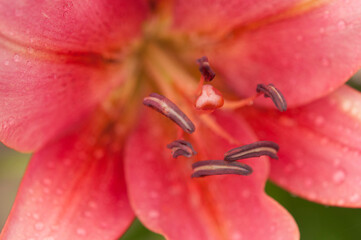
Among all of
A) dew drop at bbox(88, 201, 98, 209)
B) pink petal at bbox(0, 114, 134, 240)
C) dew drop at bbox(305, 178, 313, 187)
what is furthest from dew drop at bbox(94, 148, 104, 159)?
dew drop at bbox(305, 178, 313, 187)

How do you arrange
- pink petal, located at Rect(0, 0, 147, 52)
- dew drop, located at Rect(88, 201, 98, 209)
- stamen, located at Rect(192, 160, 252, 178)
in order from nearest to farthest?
pink petal, located at Rect(0, 0, 147, 52) → stamen, located at Rect(192, 160, 252, 178) → dew drop, located at Rect(88, 201, 98, 209)

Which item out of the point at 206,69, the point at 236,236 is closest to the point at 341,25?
the point at 206,69

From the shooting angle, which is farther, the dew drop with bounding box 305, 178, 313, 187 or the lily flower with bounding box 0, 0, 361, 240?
the dew drop with bounding box 305, 178, 313, 187

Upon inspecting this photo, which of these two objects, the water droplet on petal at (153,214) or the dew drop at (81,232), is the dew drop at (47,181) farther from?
the water droplet on petal at (153,214)

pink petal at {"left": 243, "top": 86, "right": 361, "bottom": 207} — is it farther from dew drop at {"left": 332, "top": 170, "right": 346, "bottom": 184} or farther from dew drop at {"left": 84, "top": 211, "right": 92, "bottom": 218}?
dew drop at {"left": 84, "top": 211, "right": 92, "bottom": 218}

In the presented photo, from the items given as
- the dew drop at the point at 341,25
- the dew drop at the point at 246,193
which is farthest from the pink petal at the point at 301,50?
the dew drop at the point at 246,193

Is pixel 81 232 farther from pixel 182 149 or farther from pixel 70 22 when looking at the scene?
pixel 70 22
